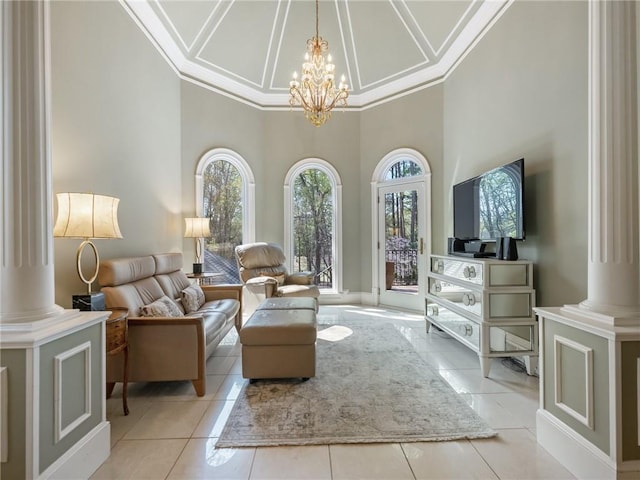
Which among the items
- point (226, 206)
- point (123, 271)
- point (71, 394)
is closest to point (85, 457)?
point (71, 394)

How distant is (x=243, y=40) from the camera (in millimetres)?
4746

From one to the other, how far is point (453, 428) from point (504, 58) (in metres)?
3.54

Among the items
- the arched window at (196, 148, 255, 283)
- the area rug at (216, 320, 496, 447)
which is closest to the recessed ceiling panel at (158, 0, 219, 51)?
the arched window at (196, 148, 255, 283)

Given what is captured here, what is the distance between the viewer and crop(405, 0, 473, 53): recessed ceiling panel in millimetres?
3789

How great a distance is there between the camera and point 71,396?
1599 mm

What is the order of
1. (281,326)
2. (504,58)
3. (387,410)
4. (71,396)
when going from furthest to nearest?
(504,58) → (281,326) → (387,410) → (71,396)

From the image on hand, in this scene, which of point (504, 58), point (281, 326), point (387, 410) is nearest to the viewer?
point (387, 410)

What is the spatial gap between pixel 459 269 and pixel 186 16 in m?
4.49

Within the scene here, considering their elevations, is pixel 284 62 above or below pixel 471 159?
above

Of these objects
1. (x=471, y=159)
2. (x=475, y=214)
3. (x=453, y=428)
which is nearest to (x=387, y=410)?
(x=453, y=428)

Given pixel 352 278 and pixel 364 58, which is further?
pixel 352 278

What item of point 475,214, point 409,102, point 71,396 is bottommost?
point 71,396

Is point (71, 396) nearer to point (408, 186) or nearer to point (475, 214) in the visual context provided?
point (475, 214)

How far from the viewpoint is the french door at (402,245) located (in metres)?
5.02
